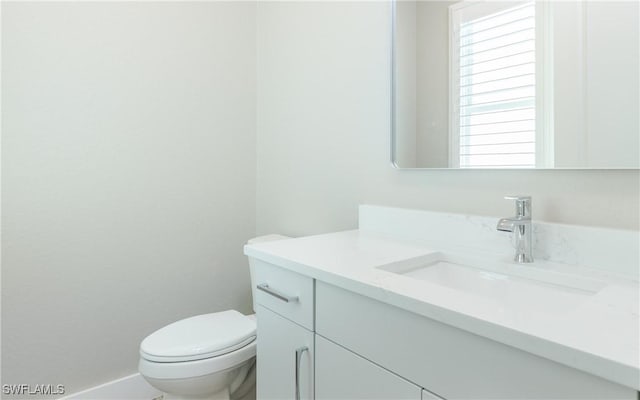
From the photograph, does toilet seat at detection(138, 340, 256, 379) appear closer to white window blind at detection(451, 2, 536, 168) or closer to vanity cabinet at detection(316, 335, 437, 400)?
vanity cabinet at detection(316, 335, 437, 400)

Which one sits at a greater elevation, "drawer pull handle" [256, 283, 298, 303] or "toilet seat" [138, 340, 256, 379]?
"drawer pull handle" [256, 283, 298, 303]

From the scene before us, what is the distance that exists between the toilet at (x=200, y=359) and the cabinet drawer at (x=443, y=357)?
624 millimetres

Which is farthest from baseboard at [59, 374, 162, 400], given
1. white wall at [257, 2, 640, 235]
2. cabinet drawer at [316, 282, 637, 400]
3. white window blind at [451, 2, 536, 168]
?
white window blind at [451, 2, 536, 168]

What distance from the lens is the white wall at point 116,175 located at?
1496 millimetres

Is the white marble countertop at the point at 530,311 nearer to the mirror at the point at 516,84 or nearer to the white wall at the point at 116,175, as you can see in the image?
the mirror at the point at 516,84

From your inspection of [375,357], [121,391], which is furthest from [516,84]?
[121,391]

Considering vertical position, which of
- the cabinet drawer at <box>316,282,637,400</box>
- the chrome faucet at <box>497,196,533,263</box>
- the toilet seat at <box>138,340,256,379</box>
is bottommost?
the toilet seat at <box>138,340,256,379</box>

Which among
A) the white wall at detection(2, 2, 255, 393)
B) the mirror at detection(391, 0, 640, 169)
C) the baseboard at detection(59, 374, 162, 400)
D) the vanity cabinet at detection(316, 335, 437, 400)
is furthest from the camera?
the baseboard at detection(59, 374, 162, 400)

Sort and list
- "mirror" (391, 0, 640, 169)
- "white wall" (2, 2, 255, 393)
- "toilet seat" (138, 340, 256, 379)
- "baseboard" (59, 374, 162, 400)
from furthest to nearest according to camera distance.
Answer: "baseboard" (59, 374, 162, 400)
"white wall" (2, 2, 255, 393)
"toilet seat" (138, 340, 256, 379)
"mirror" (391, 0, 640, 169)

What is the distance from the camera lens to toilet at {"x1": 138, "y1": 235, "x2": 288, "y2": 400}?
1.31m

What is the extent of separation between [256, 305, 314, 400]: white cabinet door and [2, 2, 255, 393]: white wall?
3.05 feet

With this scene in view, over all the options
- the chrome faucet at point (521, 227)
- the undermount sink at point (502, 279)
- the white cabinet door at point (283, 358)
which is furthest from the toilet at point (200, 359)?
the chrome faucet at point (521, 227)

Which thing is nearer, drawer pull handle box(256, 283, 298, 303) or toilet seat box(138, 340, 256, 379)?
drawer pull handle box(256, 283, 298, 303)

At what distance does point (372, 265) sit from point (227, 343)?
2.46ft
